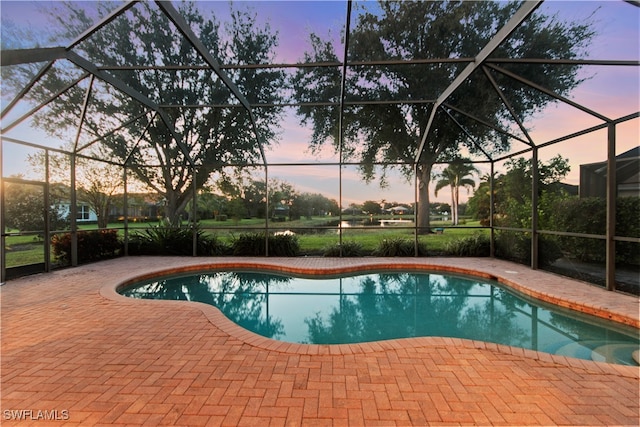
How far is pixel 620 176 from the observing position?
4.66 meters

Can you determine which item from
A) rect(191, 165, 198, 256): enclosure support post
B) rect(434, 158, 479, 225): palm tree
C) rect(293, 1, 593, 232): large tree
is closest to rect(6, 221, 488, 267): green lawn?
rect(191, 165, 198, 256): enclosure support post

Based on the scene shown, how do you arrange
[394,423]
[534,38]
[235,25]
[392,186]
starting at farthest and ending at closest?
[392,186], [235,25], [534,38], [394,423]

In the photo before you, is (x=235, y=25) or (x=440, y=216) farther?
(x=440, y=216)

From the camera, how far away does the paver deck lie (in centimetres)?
186

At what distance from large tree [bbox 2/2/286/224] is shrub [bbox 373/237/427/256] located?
4.81 metres

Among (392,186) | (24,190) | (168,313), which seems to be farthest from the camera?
(392,186)

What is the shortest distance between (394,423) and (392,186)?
8.67 metres

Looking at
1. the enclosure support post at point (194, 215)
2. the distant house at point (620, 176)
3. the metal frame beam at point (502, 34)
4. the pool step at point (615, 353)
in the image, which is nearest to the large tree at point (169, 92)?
the enclosure support post at point (194, 215)

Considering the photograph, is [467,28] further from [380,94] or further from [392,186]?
[392,186]

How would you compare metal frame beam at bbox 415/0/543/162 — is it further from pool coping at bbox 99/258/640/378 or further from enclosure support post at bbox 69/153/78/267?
enclosure support post at bbox 69/153/78/267

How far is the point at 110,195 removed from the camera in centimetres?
894

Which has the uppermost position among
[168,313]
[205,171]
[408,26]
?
[408,26]

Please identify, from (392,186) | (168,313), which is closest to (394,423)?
(168,313)

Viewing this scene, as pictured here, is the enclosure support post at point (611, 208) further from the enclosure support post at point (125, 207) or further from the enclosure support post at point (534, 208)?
the enclosure support post at point (125, 207)
